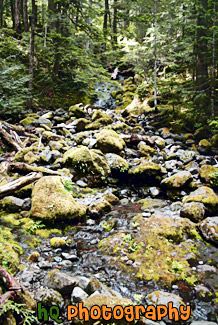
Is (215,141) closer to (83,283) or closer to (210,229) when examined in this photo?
(210,229)

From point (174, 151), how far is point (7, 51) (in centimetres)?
1278

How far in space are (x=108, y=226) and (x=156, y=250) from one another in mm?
1456

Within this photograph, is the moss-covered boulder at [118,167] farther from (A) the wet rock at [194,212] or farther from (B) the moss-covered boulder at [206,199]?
(A) the wet rock at [194,212]

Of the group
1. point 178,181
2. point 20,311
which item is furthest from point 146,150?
point 20,311

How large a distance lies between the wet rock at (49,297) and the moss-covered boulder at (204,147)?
9.33 meters

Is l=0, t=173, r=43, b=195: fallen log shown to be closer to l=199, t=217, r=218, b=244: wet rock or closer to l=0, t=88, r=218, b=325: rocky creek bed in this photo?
l=0, t=88, r=218, b=325: rocky creek bed

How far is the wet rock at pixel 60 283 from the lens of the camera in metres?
3.12

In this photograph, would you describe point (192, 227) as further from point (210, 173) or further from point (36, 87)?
point (36, 87)

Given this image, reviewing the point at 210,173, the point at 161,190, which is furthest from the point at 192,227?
the point at 210,173

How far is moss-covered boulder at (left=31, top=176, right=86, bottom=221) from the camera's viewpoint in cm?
509

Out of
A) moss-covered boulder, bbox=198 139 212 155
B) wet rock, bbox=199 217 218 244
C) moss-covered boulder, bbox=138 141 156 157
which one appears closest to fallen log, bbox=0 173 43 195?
wet rock, bbox=199 217 218 244

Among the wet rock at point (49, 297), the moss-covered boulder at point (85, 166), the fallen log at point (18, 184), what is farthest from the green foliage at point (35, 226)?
the moss-covered boulder at point (85, 166)

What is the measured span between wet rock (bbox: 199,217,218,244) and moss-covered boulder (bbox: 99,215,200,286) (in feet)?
0.64

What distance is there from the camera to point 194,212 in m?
5.54
